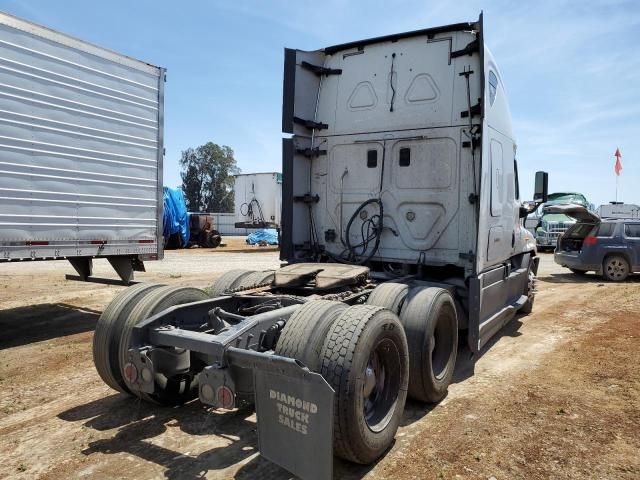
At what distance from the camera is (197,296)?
457 cm

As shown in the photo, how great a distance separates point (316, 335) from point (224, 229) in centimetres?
4322

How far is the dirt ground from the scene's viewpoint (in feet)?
10.7

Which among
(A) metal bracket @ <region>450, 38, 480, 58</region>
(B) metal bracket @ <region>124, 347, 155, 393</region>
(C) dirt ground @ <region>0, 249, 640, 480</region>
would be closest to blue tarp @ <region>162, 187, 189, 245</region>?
(C) dirt ground @ <region>0, 249, 640, 480</region>

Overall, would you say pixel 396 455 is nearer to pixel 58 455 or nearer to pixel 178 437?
pixel 178 437

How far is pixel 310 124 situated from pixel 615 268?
1115 cm

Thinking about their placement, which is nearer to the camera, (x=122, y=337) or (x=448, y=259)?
(x=122, y=337)

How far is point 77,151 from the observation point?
23.5 ft

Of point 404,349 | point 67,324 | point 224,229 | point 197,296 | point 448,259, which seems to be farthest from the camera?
point 224,229

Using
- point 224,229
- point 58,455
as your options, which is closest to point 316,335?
point 58,455

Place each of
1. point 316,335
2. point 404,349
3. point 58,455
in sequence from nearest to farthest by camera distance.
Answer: point 316,335 → point 58,455 → point 404,349

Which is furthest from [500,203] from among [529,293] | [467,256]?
[529,293]

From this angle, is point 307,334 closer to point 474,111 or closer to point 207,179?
point 474,111

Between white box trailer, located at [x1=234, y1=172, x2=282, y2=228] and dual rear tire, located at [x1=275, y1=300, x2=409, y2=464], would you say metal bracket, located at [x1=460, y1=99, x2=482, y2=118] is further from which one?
white box trailer, located at [x1=234, y1=172, x2=282, y2=228]

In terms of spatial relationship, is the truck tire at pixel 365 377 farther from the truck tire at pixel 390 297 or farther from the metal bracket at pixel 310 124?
the metal bracket at pixel 310 124
